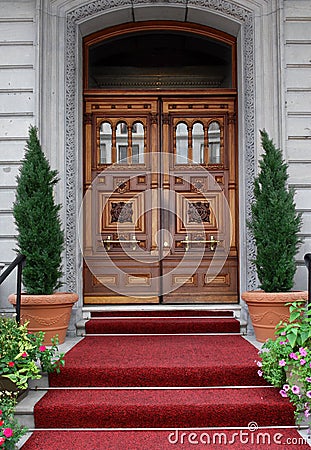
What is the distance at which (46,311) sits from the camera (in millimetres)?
5000

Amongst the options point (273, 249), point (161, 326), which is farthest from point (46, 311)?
point (273, 249)

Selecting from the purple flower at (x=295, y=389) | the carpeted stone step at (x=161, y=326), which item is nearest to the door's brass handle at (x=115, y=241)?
the carpeted stone step at (x=161, y=326)

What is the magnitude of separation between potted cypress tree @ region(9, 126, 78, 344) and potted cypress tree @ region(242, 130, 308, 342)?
1.71 metres

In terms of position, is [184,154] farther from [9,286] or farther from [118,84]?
[9,286]

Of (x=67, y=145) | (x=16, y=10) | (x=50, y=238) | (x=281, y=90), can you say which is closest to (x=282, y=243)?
(x=281, y=90)

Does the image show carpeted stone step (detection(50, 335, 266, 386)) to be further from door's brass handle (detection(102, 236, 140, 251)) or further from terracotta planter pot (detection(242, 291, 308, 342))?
door's brass handle (detection(102, 236, 140, 251))

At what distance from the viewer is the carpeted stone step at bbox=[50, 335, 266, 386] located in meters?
4.23

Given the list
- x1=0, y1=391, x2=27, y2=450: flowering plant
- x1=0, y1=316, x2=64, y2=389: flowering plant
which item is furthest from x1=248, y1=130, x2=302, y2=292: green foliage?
x1=0, y1=391, x2=27, y2=450: flowering plant

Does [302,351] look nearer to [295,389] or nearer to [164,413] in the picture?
[295,389]

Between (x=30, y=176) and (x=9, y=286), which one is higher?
(x=30, y=176)

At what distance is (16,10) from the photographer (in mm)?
5898

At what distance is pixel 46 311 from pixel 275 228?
217 cm

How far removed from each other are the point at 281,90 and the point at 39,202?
271cm

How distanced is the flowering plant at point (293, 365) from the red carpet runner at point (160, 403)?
104 mm
